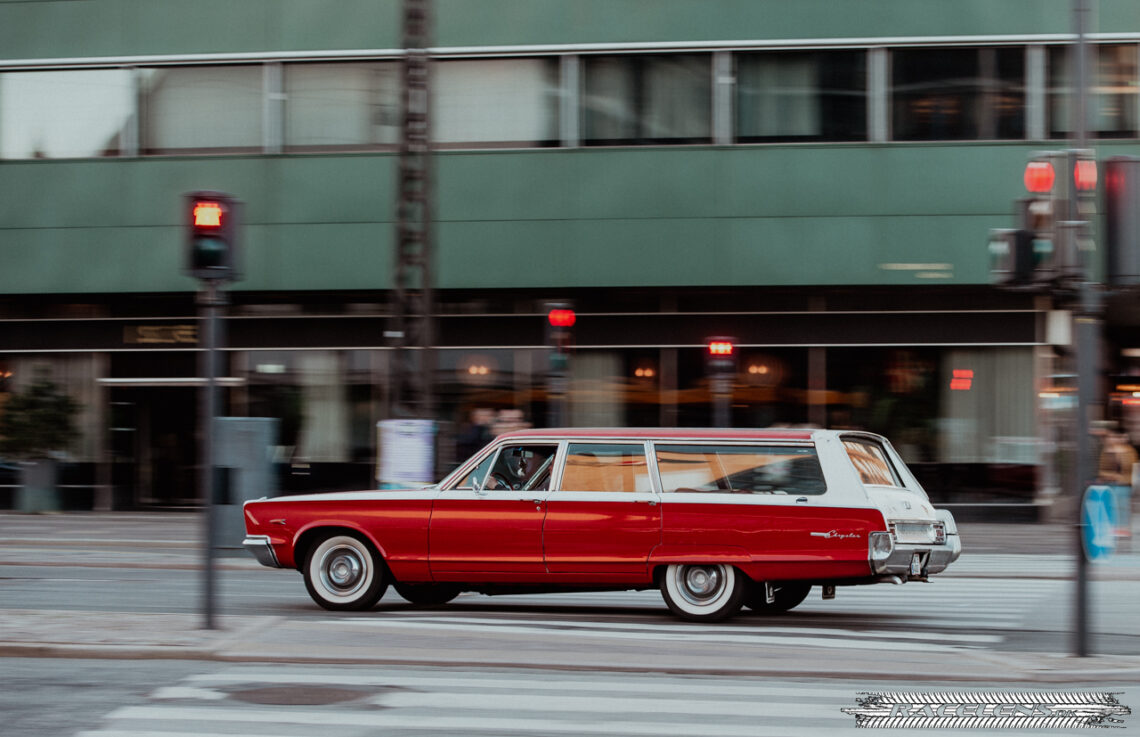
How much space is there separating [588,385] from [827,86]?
687 centimetres

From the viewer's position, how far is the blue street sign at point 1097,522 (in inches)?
348

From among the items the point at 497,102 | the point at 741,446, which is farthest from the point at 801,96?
the point at 741,446

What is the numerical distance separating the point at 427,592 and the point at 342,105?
15230 millimetres

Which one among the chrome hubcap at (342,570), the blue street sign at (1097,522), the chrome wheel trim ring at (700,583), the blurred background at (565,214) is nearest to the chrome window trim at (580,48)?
the blurred background at (565,214)

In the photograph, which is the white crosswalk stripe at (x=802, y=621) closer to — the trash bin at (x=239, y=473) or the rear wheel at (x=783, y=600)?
the rear wheel at (x=783, y=600)

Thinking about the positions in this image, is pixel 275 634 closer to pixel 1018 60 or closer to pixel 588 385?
pixel 588 385

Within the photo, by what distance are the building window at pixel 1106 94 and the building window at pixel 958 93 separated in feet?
1.98

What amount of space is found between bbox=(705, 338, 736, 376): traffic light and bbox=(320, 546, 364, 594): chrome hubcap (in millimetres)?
9851

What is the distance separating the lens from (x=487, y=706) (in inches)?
287

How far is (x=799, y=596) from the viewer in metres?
11.7

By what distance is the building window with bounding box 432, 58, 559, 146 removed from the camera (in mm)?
24906

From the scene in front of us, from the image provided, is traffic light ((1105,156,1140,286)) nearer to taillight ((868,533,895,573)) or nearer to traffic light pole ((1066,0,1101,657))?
traffic light pole ((1066,0,1101,657))

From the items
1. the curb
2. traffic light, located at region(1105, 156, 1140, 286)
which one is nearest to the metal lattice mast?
the curb

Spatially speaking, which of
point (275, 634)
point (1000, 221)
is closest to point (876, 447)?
point (275, 634)
